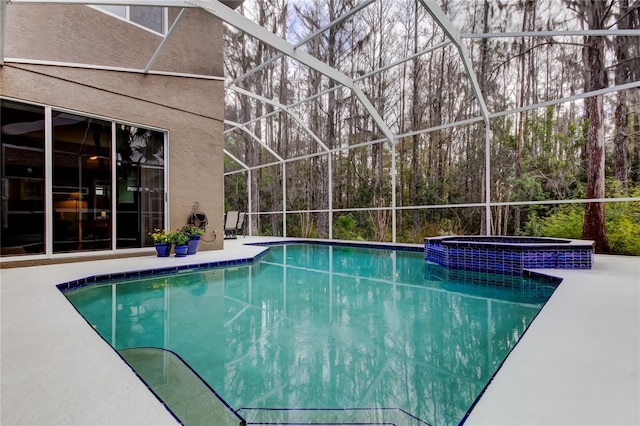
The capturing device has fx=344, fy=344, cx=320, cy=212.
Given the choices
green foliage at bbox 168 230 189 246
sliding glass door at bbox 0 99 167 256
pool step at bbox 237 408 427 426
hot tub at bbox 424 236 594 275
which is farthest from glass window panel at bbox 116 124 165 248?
pool step at bbox 237 408 427 426

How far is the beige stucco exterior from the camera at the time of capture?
5.12 metres

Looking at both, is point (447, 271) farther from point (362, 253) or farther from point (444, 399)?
point (444, 399)

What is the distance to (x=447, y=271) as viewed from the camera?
17.5ft

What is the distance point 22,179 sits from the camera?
498 centimetres

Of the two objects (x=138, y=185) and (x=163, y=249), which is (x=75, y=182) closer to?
(x=138, y=185)

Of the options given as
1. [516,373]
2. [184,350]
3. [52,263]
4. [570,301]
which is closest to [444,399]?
[516,373]

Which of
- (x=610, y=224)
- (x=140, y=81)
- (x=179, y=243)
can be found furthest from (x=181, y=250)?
(x=610, y=224)

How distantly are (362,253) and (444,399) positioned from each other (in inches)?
245

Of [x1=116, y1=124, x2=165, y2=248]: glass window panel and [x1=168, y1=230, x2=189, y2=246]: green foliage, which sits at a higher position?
[x1=116, y1=124, x2=165, y2=248]: glass window panel

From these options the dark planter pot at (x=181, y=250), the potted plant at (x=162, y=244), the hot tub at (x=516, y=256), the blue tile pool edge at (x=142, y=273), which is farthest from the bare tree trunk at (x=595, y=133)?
the potted plant at (x=162, y=244)

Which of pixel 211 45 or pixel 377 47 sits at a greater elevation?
pixel 377 47

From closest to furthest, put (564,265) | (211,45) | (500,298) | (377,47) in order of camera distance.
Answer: (500,298) < (564,265) < (211,45) < (377,47)

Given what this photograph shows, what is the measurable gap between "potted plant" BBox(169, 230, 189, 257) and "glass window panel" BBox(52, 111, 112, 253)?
1.03 metres

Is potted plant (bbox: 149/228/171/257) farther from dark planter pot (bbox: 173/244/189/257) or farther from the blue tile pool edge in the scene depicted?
the blue tile pool edge
